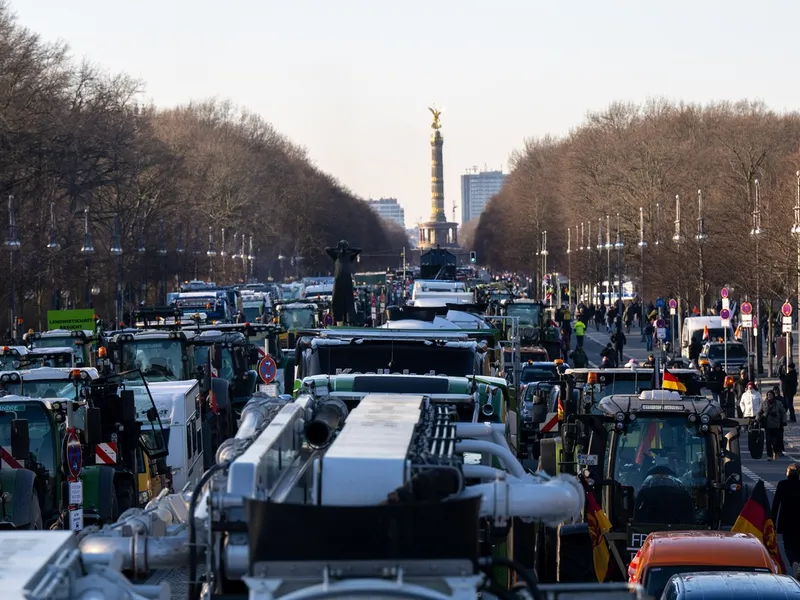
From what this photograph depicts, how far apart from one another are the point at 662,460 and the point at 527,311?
1427 inches

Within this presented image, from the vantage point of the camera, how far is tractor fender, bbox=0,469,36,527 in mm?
16422

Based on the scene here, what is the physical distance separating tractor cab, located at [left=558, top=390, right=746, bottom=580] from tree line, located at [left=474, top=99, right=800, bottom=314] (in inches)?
1111

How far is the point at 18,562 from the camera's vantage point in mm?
6828

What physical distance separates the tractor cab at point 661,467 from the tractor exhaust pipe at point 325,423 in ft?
18.5

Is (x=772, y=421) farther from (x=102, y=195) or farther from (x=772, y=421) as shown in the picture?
(x=102, y=195)

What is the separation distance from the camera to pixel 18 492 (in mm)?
16500

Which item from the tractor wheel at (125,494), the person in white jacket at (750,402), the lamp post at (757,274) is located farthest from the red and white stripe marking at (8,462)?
the lamp post at (757,274)

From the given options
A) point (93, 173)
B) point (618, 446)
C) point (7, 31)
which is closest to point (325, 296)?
point (93, 173)

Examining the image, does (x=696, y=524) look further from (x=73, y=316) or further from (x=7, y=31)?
(x=7, y=31)

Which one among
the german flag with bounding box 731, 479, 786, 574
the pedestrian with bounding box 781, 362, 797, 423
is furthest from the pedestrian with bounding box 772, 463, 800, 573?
the pedestrian with bounding box 781, 362, 797, 423

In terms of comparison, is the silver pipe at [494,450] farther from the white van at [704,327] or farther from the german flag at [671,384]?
the white van at [704,327]

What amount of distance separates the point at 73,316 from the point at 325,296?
2903 centimetres

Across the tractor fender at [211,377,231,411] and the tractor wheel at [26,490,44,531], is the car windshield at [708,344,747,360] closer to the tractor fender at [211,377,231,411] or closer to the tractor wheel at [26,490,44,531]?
the tractor fender at [211,377,231,411]

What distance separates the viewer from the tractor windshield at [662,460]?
15.4 meters
